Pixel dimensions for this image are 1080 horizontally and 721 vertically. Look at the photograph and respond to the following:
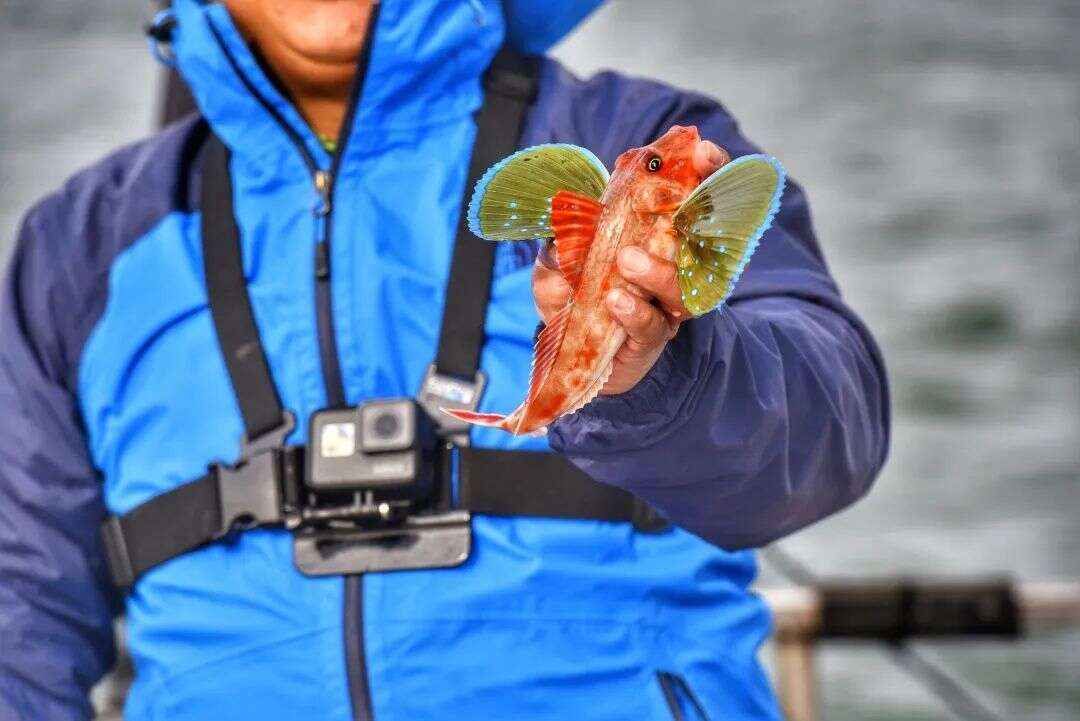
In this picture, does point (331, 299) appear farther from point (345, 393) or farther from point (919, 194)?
point (919, 194)

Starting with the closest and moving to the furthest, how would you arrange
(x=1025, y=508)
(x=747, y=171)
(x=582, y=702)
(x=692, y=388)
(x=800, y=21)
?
(x=747, y=171)
(x=692, y=388)
(x=582, y=702)
(x=1025, y=508)
(x=800, y=21)

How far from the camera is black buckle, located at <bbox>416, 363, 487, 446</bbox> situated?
1761mm

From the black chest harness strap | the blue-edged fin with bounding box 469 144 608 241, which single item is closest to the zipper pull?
the black chest harness strap

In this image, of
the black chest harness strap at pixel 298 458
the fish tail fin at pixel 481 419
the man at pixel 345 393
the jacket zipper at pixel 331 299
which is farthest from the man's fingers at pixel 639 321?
the jacket zipper at pixel 331 299

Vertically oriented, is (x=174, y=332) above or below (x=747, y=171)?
below

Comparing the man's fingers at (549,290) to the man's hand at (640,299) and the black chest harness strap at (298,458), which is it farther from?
the black chest harness strap at (298,458)

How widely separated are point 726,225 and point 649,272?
0.21 feet

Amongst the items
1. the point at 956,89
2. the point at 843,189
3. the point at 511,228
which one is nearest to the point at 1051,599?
the point at 511,228

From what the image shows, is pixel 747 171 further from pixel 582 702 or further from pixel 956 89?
pixel 956 89

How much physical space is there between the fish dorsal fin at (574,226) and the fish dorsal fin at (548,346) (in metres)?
0.03

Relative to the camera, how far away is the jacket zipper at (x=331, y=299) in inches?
66.3

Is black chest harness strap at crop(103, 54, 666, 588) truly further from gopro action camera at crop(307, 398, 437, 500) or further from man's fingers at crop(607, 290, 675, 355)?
man's fingers at crop(607, 290, 675, 355)

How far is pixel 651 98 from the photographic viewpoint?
184 cm

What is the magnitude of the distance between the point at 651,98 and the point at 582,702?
0.75 metres
